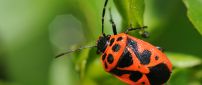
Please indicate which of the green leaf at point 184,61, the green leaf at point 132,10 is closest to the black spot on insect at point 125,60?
A: the green leaf at point 132,10

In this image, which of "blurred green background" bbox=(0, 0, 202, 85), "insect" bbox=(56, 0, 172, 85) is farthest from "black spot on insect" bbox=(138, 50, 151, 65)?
"blurred green background" bbox=(0, 0, 202, 85)

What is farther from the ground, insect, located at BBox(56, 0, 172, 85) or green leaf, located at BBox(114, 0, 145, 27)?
green leaf, located at BBox(114, 0, 145, 27)

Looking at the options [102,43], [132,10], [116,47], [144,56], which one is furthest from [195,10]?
[102,43]

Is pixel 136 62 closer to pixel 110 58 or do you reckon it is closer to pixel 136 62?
pixel 136 62

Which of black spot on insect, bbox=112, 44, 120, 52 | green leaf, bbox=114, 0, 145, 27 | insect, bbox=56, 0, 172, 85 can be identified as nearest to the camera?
green leaf, bbox=114, 0, 145, 27

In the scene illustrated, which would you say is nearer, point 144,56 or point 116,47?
point 144,56

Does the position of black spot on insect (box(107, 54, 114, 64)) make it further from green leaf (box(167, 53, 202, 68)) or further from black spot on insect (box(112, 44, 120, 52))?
green leaf (box(167, 53, 202, 68))

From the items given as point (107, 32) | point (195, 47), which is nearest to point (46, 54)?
point (107, 32)
